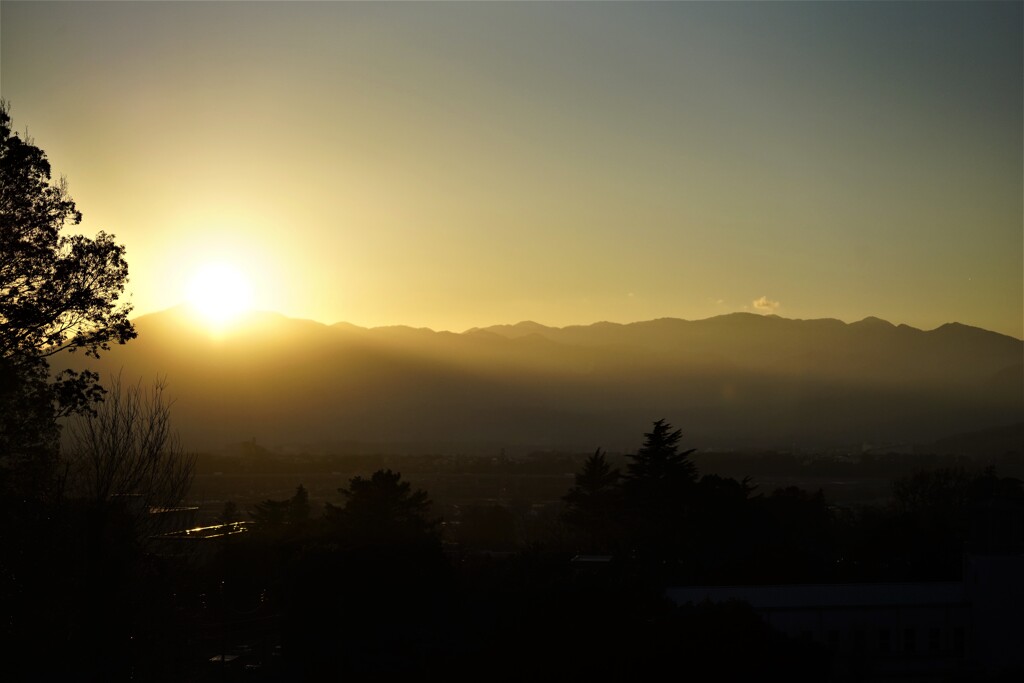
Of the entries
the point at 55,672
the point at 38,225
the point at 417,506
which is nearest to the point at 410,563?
the point at 55,672

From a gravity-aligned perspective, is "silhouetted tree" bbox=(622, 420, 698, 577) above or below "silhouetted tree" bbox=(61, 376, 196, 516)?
below

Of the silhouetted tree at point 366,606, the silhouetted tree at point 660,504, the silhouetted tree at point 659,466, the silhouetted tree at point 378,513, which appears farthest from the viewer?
the silhouetted tree at point 659,466

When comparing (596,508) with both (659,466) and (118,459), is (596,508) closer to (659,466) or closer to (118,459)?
(659,466)

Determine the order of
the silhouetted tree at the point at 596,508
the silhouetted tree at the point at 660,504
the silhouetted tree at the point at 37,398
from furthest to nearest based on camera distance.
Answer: the silhouetted tree at the point at 596,508
the silhouetted tree at the point at 660,504
the silhouetted tree at the point at 37,398

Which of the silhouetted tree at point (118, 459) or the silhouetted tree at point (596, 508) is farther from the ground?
the silhouetted tree at point (118, 459)

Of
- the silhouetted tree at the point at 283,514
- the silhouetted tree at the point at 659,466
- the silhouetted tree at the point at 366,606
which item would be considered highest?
the silhouetted tree at the point at 659,466

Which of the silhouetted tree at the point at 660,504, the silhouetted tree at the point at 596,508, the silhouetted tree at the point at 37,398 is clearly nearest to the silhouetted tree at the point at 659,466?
the silhouetted tree at the point at 660,504

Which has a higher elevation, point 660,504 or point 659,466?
point 659,466

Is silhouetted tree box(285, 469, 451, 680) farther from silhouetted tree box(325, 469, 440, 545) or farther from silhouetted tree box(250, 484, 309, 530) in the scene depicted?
silhouetted tree box(250, 484, 309, 530)

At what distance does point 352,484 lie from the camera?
3662 centimetres


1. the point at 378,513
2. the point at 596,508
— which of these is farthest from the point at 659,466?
the point at 378,513

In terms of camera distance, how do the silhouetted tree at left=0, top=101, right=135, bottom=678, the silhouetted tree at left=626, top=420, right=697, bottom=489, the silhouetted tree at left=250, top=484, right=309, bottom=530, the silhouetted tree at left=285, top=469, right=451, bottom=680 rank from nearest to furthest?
the silhouetted tree at left=0, top=101, right=135, bottom=678, the silhouetted tree at left=285, top=469, right=451, bottom=680, the silhouetted tree at left=250, top=484, right=309, bottom=530, the silhouetted tree at left=626, top=420, right=697, bottom=489

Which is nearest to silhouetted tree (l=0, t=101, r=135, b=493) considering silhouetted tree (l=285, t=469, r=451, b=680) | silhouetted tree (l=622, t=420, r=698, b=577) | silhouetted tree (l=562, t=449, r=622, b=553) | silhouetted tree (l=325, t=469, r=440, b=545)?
silhouetted tree (l=285, t=469, r=451, b=680)

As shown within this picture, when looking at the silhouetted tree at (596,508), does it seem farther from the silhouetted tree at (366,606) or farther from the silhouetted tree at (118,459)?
the silhouetted tree at (118,459)
